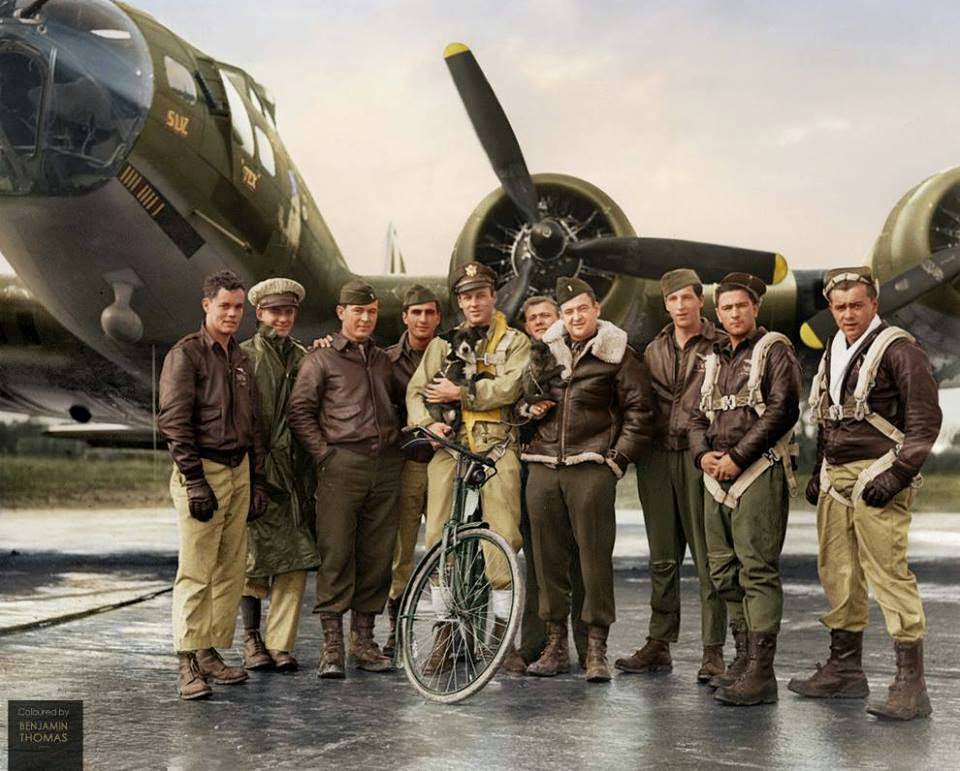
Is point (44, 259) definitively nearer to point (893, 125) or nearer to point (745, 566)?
point (745, 566)

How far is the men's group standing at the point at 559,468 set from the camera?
404 cm

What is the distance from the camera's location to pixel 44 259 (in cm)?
813

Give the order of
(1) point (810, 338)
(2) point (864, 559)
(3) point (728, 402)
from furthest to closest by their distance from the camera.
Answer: (1) point (810, 338) < (3) point (728, 402) < (2) point (864, 559)

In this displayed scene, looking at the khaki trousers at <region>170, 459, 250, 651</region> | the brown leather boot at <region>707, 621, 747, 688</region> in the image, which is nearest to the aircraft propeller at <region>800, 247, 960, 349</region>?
the brown leather boot at <region>707, 621, 747, 688</region>

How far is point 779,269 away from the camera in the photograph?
8508mm

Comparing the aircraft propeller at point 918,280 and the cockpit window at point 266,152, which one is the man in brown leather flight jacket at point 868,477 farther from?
the cockpit window at point 266,152

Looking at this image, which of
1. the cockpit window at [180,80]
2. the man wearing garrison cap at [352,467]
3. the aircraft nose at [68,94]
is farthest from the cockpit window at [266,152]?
the man wearing garrison cap at [352,467]

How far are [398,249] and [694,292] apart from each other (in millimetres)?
11193

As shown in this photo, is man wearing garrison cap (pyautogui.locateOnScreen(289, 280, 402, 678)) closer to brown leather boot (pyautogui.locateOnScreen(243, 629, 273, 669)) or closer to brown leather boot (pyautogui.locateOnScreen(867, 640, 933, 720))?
brown leather boot (pyautogui.locateOnScreen(243, 629, 273, 669))

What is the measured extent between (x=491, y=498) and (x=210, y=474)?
1177mm

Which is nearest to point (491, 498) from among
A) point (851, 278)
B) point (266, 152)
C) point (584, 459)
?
point (584, 459)

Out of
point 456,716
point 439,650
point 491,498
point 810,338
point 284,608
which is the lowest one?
point 456,716

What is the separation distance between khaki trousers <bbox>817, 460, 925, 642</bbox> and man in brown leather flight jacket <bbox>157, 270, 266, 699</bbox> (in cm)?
235

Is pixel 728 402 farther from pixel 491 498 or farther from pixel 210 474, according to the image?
pixel 210 474
